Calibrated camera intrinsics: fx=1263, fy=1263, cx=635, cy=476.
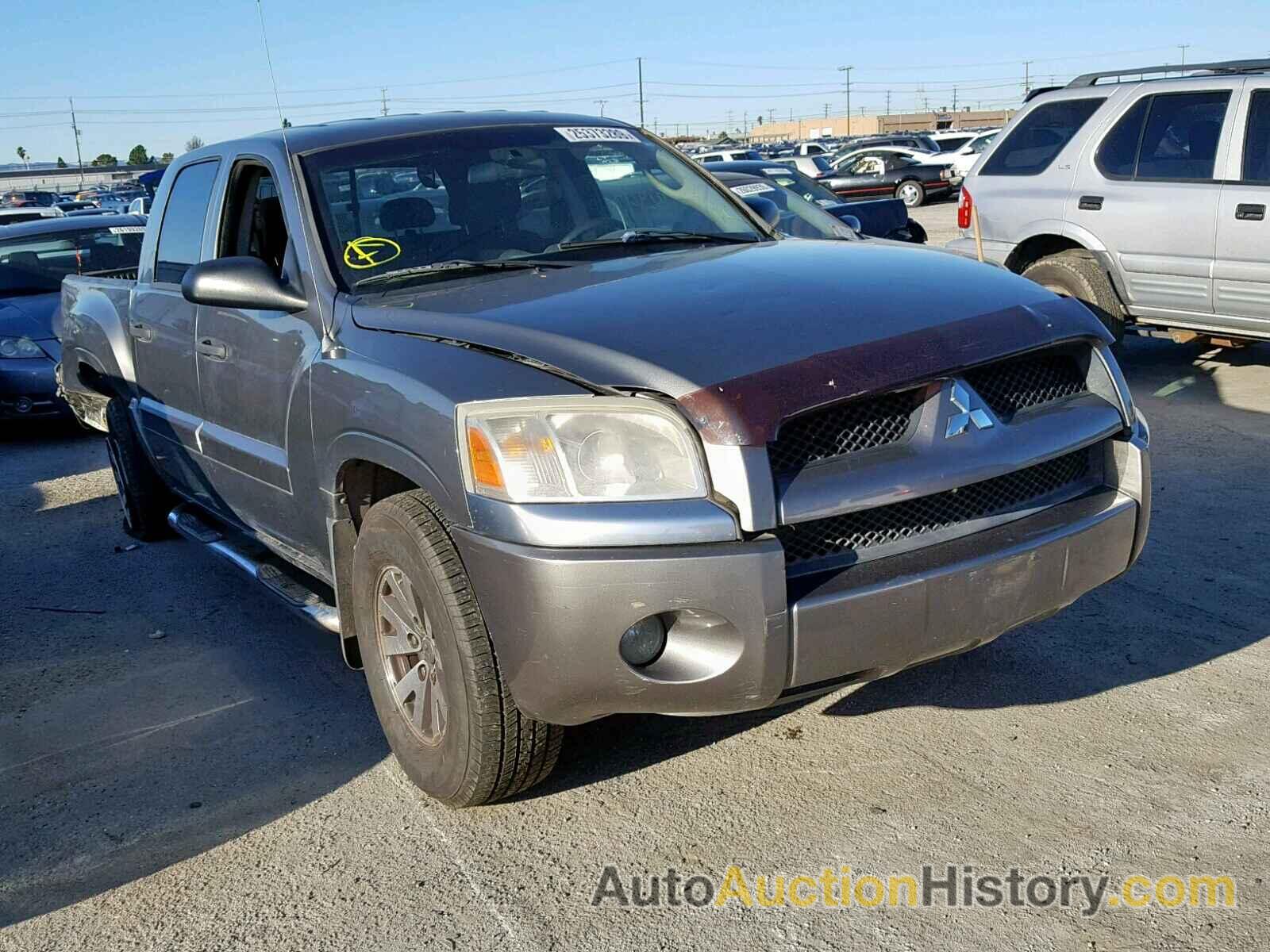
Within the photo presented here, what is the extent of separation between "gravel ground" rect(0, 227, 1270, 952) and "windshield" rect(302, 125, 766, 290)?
58.5 inches

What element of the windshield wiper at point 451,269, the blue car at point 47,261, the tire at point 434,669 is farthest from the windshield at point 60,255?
the tire at point 434,669

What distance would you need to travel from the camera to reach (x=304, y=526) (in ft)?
12.9

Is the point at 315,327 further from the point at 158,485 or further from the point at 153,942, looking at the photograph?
the point at 158,485

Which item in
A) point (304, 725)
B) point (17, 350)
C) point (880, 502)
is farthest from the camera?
point (17, 350)

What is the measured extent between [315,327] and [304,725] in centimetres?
125

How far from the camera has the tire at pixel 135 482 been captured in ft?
19.4

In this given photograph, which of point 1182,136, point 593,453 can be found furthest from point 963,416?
point 1182,136

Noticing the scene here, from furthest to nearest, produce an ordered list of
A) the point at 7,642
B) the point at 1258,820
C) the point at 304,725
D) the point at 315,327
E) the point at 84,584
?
the point at 84,584 → the point at 7,642 → the point at 304,725 → the point at 315,327 → the point at 1258,820

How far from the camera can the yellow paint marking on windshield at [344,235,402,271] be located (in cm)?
388

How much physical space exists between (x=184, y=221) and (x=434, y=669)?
2663 mm

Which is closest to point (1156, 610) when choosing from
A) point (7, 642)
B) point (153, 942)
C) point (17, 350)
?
point (153, 942)

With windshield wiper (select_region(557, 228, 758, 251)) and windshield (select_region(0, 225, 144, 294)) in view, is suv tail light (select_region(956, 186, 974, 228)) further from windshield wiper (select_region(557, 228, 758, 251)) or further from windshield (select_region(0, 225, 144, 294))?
windshield (select_region(0, 225, 144, 294))

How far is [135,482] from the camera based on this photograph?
601cm

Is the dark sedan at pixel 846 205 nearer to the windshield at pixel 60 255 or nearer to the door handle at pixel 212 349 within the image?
the windshield at pixel 60 255
